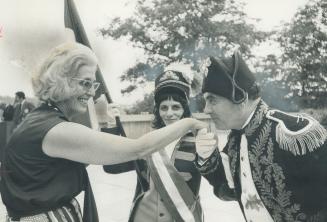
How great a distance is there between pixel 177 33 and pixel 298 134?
2524 cm

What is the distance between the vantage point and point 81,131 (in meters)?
2.12

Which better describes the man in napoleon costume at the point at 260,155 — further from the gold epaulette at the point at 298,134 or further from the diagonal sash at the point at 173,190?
the diagonal sash at the point at 173,190

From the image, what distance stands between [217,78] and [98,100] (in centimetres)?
136

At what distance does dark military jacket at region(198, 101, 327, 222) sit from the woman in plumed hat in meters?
0.75

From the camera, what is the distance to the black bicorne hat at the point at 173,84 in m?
3.32

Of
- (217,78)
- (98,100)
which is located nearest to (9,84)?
(98,100)

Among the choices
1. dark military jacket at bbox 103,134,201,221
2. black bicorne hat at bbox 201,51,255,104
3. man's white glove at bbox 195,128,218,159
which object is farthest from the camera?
dark military jacket at bbox 103,134,201,221

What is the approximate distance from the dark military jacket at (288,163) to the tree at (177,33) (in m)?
24.4

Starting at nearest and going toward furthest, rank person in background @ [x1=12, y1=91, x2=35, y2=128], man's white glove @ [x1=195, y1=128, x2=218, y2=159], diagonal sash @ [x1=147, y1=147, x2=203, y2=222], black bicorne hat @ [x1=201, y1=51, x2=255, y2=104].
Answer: black bicorne hat @ [x1=201, y1=51, x2=255, y2=104], man's white glove @ [x1=195, y1=128, x2=218, y2=159], diagonal sash @ [x1=147, y1=147, x2=203, y2=222], person in background @ [x1=12, y1=91, x2=35, y2=128]

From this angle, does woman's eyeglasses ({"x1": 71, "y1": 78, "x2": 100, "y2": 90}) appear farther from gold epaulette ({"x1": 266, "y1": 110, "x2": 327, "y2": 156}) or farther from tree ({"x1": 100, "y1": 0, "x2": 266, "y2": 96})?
tree ({"x1": 100, "y1": 0, "x2": 266, "y2": 96})

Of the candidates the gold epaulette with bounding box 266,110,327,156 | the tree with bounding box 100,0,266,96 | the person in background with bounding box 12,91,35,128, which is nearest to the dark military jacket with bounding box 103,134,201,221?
the gold epaulette with bounding box 266,110,327,156

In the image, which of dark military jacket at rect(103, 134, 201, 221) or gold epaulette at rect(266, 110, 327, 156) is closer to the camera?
gold epaulette at rect(266, 110, 327, 156)

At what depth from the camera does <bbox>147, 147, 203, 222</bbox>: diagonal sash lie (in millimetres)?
3039

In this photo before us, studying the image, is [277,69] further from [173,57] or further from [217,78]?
[217,78]
